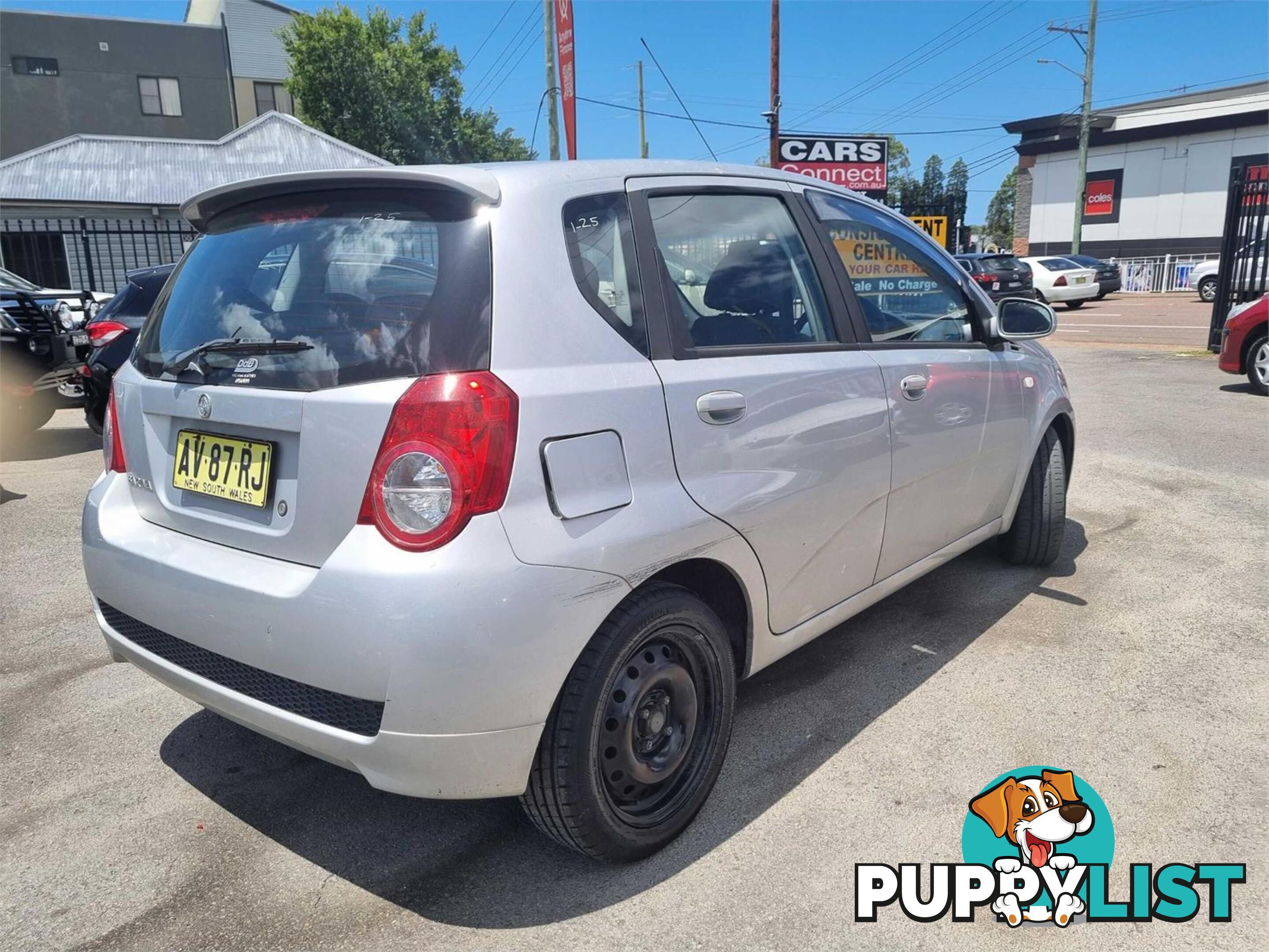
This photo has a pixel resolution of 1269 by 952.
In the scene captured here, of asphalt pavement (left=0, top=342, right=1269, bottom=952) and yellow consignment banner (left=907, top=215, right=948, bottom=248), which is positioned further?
yellow consignment banner (left=907, top=215, right=948, bottom=248)

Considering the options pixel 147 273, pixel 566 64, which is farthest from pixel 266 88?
pixel 147 273

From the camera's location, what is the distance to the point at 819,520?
9.25 ft

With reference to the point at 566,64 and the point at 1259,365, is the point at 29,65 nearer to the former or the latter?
the point at 566,64

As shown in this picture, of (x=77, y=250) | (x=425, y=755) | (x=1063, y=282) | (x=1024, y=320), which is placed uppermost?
(x=77, y=250)

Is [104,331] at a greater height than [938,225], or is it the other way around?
[938,225]

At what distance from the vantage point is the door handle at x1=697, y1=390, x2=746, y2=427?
7.89ft

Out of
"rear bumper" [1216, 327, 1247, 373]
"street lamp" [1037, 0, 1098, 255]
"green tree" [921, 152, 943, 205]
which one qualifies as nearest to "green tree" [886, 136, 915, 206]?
"green tree" [921, 152, 943, 205]

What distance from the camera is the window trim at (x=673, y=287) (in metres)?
2.43

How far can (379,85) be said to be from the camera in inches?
1443

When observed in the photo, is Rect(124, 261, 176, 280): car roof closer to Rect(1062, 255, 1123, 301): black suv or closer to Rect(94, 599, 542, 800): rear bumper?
Rect(94, 599, 542, 800): rear bumper

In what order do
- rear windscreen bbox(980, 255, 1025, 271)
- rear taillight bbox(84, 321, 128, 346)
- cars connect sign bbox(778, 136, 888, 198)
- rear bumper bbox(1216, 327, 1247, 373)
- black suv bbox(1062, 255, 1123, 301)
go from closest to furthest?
rear taillight bbox(84, 321, 128, 346) < rear bumper bbox(1216, 327, 1247, 373) < cars connect sign bbox(778, 136, 888, 198) < rear windscreen bbox(980, 255, 1025, 271) < black suv bbox(1062, 255, 1123, 301)

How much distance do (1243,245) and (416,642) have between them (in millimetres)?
14424

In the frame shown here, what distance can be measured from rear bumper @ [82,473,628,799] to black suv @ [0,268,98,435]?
6809mm

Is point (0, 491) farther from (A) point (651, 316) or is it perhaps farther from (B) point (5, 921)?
(A) point (651, 316)
